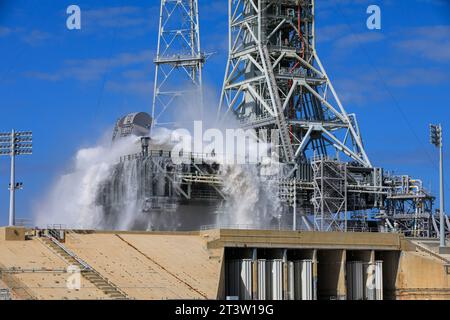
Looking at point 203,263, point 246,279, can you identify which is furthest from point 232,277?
point 203,263

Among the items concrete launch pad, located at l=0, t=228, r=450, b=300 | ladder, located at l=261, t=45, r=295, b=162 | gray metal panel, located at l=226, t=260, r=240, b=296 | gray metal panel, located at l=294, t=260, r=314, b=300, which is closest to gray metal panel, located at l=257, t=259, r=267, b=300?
concrete launch pad, located at l=0, t=228, r=450, b=300

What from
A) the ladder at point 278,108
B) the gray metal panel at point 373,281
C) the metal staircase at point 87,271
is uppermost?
the ladder at point 278,108

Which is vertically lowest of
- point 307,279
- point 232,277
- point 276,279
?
point 307,279

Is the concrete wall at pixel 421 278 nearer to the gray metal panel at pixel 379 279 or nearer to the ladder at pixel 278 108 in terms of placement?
the gray metal panel at pixel 379 279

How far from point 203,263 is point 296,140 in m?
35.8

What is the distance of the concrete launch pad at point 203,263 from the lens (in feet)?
187

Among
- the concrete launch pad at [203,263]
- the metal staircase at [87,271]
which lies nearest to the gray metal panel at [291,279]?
the concrete launch pad at [203,263]

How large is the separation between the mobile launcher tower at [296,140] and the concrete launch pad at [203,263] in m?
12.2

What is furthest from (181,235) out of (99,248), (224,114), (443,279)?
(224,114)

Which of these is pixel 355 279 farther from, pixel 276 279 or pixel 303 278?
pixel 276 279

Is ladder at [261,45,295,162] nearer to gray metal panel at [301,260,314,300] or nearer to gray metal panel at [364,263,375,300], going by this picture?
gray metal panel at [364,263,375,300]

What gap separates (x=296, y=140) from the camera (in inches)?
3912

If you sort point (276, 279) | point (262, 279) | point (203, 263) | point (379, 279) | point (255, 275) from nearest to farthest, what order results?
point (203, 263)
point (255, 275)
point (262, 279)
point (276, 279)
point (379, 279)
